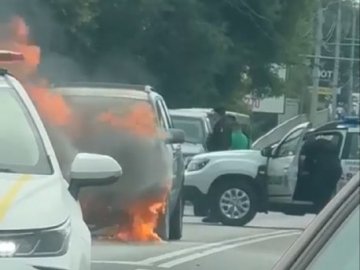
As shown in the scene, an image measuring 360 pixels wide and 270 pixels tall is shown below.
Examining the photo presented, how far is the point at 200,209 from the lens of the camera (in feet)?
72.1

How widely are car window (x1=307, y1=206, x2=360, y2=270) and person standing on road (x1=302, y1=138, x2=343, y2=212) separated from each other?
1549 centimetres

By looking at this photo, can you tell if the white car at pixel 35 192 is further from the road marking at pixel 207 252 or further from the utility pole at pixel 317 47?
the utility pole at pixel 317 47

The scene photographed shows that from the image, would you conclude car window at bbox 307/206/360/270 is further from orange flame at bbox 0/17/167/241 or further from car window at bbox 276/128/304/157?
car window at bbox 276/128/304/157

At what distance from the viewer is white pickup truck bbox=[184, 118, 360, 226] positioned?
67.2 ft

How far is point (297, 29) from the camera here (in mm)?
34750

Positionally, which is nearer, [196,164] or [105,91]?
[105,91]

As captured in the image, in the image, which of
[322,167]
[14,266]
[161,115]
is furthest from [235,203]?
[14,266]

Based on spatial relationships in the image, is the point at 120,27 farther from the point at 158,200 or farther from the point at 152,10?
the point at 158,200

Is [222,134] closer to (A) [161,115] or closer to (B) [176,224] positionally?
(B) [176,224]

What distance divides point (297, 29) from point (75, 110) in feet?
65.3

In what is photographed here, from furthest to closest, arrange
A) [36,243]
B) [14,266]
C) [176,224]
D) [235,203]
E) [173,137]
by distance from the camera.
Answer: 1. [235,203]
2. [176,224]
3. [173,137]
4. [36,243]
5. [14,266]

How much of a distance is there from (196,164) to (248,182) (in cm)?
88

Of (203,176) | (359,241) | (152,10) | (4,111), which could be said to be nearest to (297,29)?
(152,10)

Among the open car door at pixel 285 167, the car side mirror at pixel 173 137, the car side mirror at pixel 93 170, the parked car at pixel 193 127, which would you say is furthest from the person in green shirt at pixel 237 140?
the car side mirror at pixel 93 170
